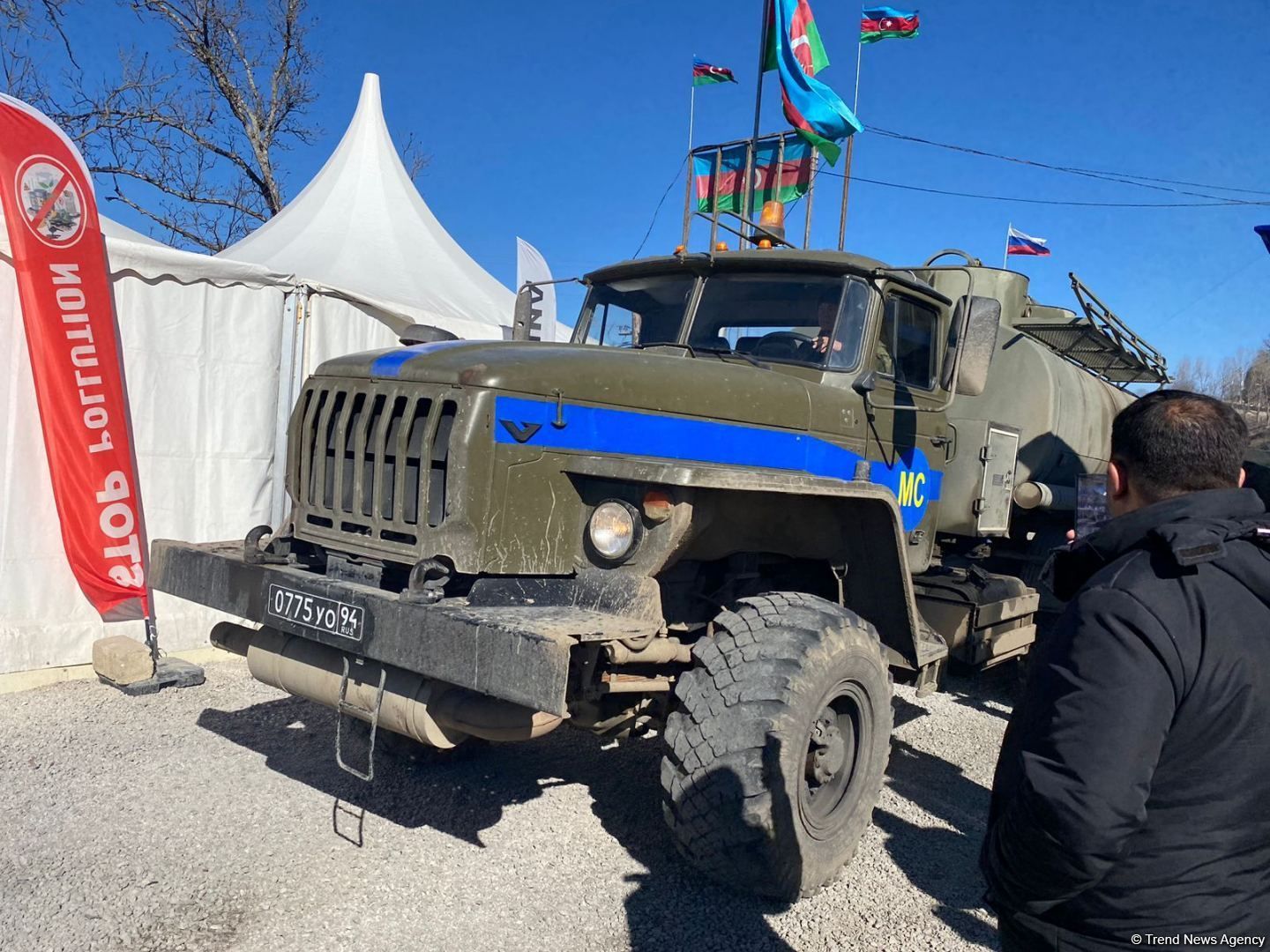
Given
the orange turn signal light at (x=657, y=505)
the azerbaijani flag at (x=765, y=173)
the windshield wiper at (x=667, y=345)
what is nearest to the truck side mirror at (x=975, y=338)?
the windshield wiper at (x=667, y=345)

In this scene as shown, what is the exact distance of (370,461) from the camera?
11.2 ft

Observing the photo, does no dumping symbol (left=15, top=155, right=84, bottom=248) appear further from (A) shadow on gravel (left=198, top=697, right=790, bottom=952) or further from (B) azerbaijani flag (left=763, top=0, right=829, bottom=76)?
(B) azerbaijani flag (left=763, top=0, right=829, bottom=76)

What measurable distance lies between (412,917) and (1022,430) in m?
5.03

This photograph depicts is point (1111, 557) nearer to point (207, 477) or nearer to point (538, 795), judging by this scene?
point (538, 795)

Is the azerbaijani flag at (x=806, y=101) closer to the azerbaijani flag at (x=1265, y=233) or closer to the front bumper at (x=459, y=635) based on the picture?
the azerbaijani flag at (x=1265, y=233)

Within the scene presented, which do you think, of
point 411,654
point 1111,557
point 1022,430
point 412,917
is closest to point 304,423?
point 411,654

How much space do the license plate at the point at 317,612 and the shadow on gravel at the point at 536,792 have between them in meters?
1.05

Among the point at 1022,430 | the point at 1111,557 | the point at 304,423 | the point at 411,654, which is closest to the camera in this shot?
the point at 1111,557

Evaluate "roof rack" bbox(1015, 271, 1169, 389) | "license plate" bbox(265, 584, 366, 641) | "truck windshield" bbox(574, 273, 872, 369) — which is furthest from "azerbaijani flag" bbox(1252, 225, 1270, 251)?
"license plate" bbox(265, 584, 366, 641)

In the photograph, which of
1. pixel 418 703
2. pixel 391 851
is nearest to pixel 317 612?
pixel 418 703

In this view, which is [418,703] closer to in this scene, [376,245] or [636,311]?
[636,311]

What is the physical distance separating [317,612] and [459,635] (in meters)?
0.71

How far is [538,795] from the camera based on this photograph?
4219 millimetres

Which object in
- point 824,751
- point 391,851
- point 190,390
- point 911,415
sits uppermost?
point 911,415
